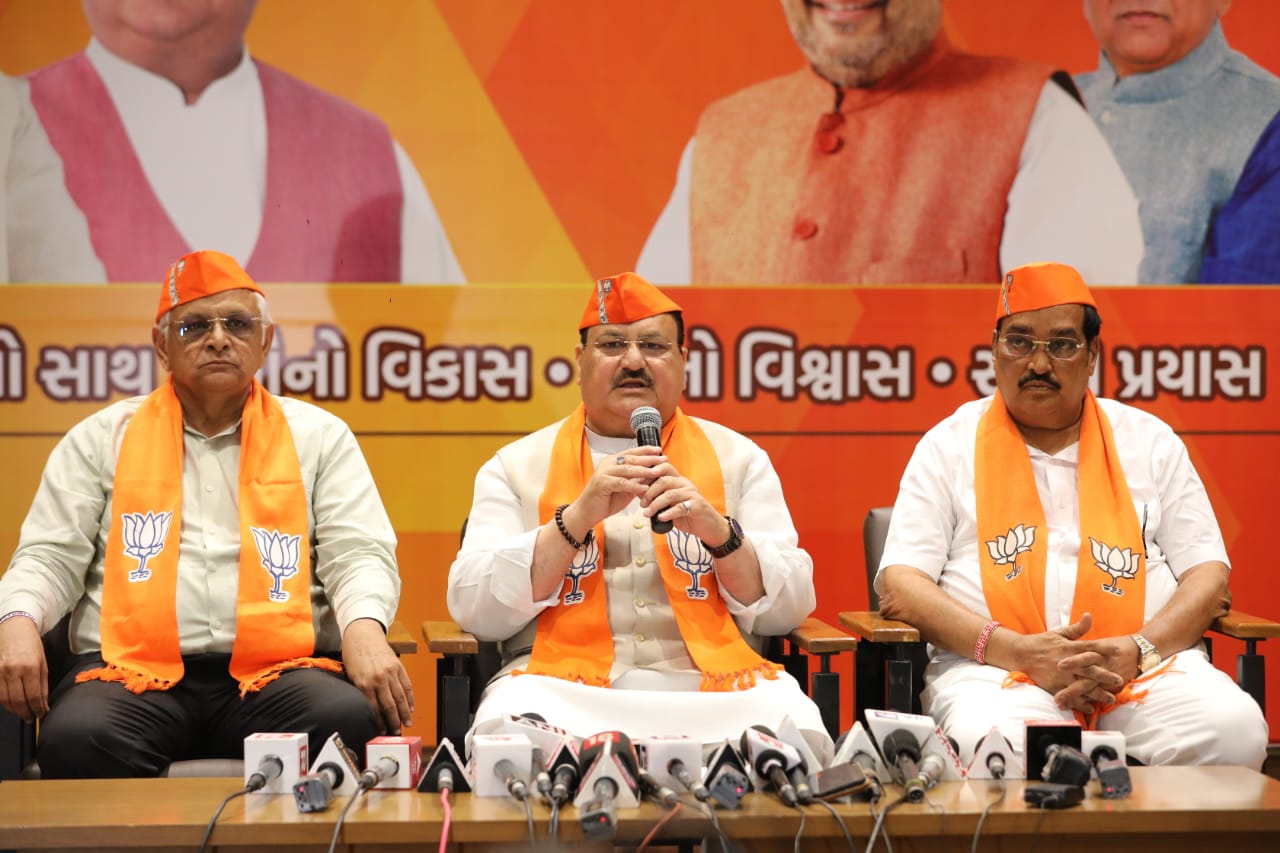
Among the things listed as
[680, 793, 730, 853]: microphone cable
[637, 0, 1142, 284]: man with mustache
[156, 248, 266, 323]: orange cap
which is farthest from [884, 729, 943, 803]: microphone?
[637, 0, 1142, 284]: man with mustache

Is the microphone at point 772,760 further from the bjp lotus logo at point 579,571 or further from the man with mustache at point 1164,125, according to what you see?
the man with mustache at point 1164,125

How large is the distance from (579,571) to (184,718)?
0.97m

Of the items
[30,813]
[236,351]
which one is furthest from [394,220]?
[30,813]

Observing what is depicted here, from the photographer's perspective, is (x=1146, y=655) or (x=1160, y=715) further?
(x=1146, y=655)

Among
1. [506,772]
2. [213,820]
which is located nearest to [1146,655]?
[506,772]

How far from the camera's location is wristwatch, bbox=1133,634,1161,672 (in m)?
3.25

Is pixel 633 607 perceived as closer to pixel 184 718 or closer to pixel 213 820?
pixel 184 718

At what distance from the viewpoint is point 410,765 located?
243 cm

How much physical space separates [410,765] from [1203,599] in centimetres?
205

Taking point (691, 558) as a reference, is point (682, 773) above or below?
below

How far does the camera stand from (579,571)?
10.9 ft

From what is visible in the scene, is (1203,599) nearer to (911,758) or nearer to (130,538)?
(911,758)

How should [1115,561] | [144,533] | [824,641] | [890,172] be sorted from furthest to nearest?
[890,172]
[1115,561]
[144,533]
[824,641]

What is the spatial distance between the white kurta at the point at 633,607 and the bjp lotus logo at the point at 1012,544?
0.50 m
